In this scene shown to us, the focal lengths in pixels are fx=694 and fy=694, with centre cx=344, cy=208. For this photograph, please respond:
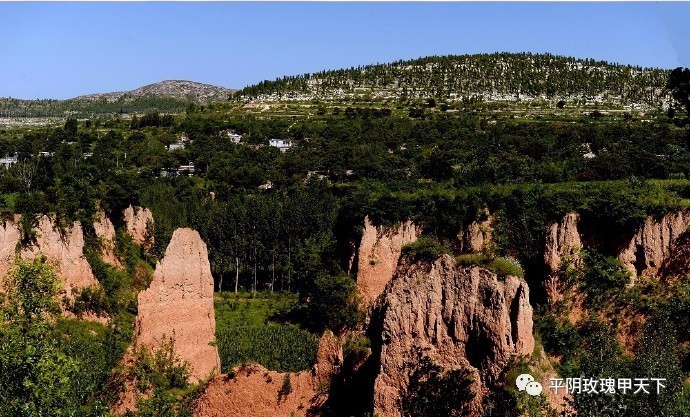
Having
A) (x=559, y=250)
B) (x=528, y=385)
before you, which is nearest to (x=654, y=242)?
(x=559, y=250)

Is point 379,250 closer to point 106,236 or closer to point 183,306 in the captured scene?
point 183,306

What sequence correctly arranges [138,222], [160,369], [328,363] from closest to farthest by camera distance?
[328,363], [160,369], [138,222]

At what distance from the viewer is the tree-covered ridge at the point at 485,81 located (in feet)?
515

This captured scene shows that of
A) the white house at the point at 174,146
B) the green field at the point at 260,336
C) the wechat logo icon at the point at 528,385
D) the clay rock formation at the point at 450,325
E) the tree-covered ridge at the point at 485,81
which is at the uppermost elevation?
the tree-covered ridge at the point at 485,81

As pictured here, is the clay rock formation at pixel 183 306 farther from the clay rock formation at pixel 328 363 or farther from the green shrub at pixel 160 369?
the clay rock formation at pixel 328 363

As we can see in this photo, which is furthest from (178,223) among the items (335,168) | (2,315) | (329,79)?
(329,79)

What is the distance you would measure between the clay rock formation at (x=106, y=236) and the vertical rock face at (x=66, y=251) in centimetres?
383

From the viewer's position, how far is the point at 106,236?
5428 cm

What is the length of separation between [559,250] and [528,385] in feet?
74.2

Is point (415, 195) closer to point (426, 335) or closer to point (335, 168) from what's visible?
point (426, 335)

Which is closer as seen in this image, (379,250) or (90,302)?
(90,302)

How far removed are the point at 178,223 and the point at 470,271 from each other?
51599mm

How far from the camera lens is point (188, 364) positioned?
28.7 m

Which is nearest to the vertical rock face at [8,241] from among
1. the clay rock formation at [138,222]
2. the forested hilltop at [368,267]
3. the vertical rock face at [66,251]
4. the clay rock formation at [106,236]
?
the forested hilltop at [368,267]
